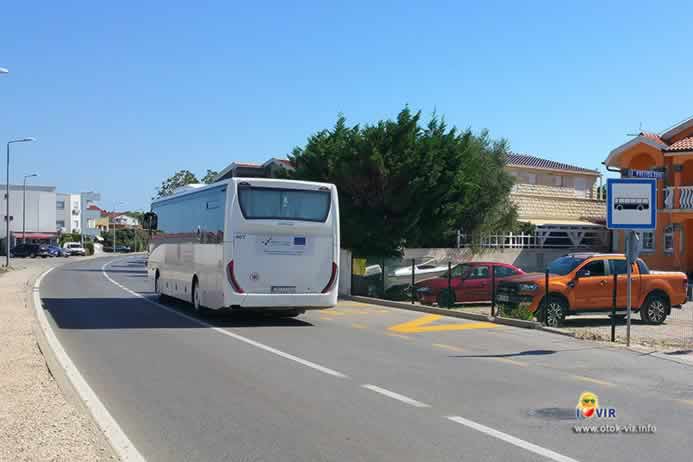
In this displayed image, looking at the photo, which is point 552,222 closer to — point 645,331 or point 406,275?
point 406,275

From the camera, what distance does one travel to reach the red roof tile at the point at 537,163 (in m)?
49.4

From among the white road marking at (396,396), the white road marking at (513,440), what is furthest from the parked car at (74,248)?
the white road marking at (513,440)

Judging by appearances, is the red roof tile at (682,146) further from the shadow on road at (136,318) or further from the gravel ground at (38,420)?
the gravel ground at (38,420)

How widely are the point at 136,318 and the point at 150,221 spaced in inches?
249

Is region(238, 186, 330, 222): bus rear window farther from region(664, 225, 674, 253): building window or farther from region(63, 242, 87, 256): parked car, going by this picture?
region(63, 242, 87, 256): parked car

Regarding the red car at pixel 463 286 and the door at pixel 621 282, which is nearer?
the door at pixel 621 282

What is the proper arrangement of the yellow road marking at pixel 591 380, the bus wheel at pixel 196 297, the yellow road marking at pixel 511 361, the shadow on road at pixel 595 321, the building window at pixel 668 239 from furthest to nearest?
the building window at pixel 668 239, the shadow on road at pixel 595 321, the bus wheel at pixel 196 297, the yellow road marking at pixel 511 361, the yellow road marking at pixel 591 380

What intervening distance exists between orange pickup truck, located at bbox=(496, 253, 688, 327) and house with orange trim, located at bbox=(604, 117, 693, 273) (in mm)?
15869

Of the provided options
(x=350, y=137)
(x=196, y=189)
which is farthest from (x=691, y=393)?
(x=350, y=137)

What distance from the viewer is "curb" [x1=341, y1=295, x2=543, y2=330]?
17.7 m

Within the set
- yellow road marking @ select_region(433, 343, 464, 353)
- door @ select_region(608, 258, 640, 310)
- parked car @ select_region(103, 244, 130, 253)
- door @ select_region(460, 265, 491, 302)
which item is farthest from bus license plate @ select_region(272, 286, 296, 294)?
parked car @ select_region(103, 244, 130, 253)

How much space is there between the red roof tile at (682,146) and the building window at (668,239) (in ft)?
12.6

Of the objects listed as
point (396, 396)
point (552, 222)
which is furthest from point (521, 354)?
point (552, 222)

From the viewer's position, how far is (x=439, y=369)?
37.3 ft
